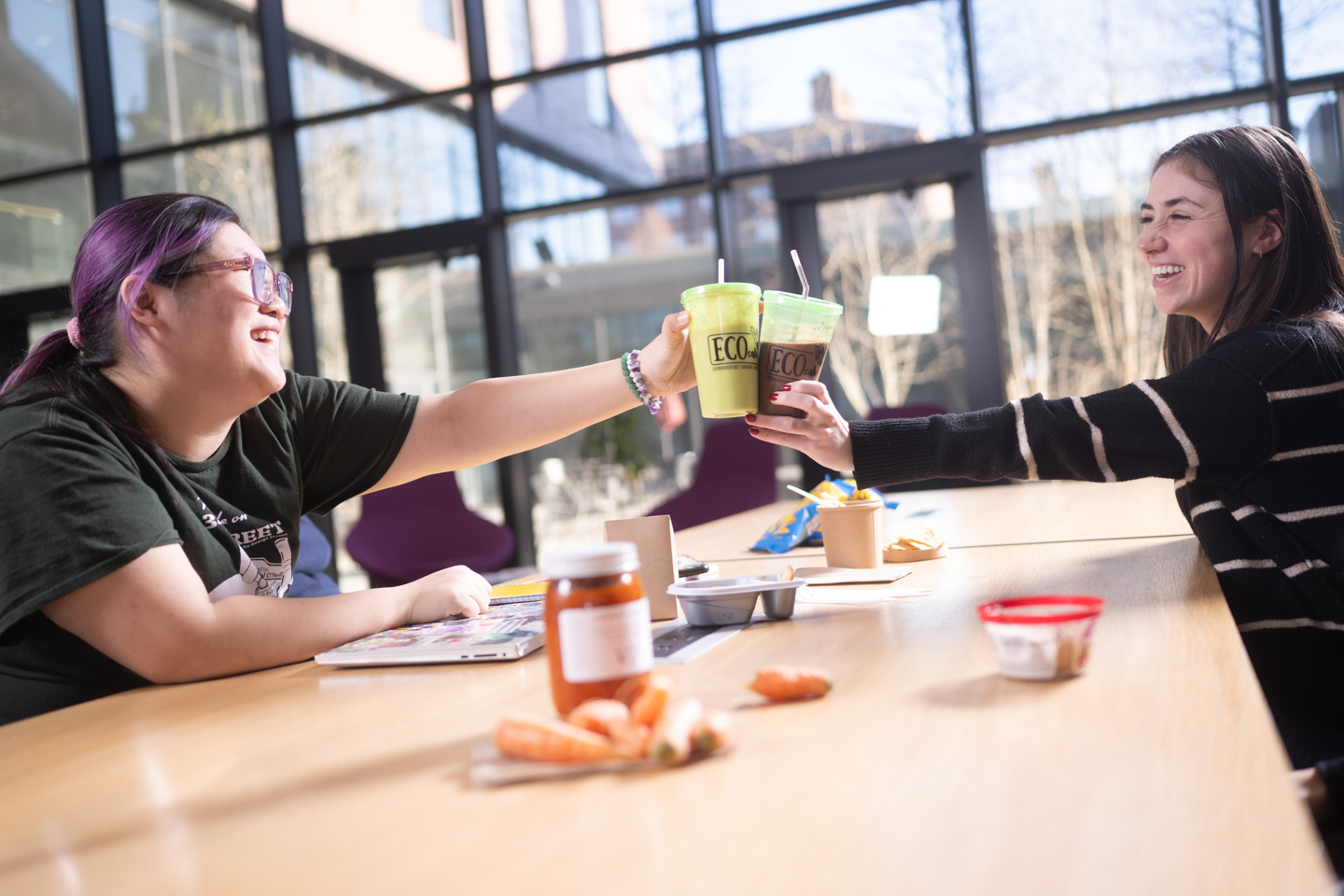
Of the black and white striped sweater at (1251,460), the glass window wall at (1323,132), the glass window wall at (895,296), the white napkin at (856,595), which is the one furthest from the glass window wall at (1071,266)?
the white napkin at (856,595)

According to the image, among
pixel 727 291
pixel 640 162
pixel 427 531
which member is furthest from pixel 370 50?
pixel 727 291

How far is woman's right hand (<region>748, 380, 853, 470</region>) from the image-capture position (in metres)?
1.45

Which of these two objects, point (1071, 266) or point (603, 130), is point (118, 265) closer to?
point (603, 130)

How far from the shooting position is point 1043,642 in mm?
914

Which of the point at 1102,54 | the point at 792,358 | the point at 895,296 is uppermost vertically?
the point at 1102,54

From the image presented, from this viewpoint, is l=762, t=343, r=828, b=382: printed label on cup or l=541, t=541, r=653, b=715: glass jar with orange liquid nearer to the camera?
l=541, t=541, r=653, b=715: glass jar with orange liquid

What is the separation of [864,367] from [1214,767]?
4.53 metres

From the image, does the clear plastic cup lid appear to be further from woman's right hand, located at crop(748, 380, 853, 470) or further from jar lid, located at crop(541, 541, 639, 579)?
jar lid, located at crop(541, 541, 639, 579)

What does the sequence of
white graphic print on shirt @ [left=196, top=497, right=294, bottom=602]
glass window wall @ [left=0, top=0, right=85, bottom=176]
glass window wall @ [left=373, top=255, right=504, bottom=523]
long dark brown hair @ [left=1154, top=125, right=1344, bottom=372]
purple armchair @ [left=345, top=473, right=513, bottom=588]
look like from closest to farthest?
white graphic print on shirt @ [left=196, top=497, right=294, bottom=602], long dark brown hair @ [left=1154, top=125, right=1344, bottom=372], purple armchair @ [left=345, top=473, right=513, bottom=588], glass window wall @ [left=373, top=255, right=504, bottom=523], glass window wall @ [left=0, top=0, right=85, bottom=176]

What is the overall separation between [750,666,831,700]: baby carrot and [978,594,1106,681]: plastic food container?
0.17 m

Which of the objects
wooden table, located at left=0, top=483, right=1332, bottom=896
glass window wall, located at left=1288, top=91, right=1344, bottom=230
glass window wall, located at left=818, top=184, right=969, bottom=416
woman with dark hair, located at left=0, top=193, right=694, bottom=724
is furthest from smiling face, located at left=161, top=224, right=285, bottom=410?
glass window wall, located at left=1288, top=91, right=1344, bottom=230

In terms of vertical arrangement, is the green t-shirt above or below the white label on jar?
above

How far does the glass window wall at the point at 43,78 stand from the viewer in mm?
6371

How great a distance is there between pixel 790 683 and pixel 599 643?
190 mm
